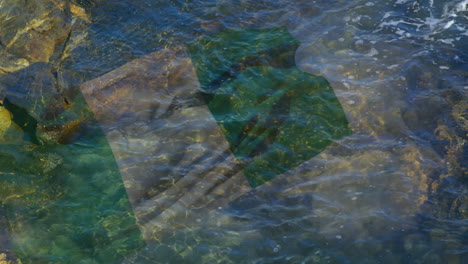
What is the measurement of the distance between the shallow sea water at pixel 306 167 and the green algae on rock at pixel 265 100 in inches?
7.0

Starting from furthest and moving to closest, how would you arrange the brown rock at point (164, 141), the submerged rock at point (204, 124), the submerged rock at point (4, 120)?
the submerged rock at point (4, 120) < the submerged rock at point (204, 124) < the brown rock at point (164, 141)

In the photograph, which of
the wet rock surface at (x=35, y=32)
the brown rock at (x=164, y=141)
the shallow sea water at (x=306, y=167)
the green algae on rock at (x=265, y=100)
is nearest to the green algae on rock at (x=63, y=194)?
the shallow sea water at (x=306, y=167)

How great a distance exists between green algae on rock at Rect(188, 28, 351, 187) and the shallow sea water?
0.58ft

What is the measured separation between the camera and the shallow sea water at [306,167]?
502 cm

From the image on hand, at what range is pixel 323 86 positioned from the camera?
691 centimetres

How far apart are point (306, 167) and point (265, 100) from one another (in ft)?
4.55

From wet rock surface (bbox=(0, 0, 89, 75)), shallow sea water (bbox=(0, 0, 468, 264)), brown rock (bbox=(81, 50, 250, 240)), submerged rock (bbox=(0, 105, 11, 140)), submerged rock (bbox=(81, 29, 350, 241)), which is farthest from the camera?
wet rock surface (bbox=(0, 0, 89, 75))

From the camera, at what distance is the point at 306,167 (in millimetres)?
5848

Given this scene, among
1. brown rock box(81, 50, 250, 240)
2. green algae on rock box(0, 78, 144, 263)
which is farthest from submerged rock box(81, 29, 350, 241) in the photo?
green algae on rock box(0, 78, 144, 263)

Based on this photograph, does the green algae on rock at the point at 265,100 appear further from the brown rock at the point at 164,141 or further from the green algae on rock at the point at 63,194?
the green algae on rock at the point at 63,194

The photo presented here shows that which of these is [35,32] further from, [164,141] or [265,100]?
[265,100]

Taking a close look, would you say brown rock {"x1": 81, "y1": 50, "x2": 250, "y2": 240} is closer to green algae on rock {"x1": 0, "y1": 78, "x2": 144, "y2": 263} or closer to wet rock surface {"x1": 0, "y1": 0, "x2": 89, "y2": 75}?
green algae on rock {"x1": 0, "y1": 78, "x2": 144, "y2": 263}

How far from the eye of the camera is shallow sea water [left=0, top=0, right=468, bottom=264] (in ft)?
16.5

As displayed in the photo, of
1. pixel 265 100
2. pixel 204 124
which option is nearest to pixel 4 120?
pixel 204 124
